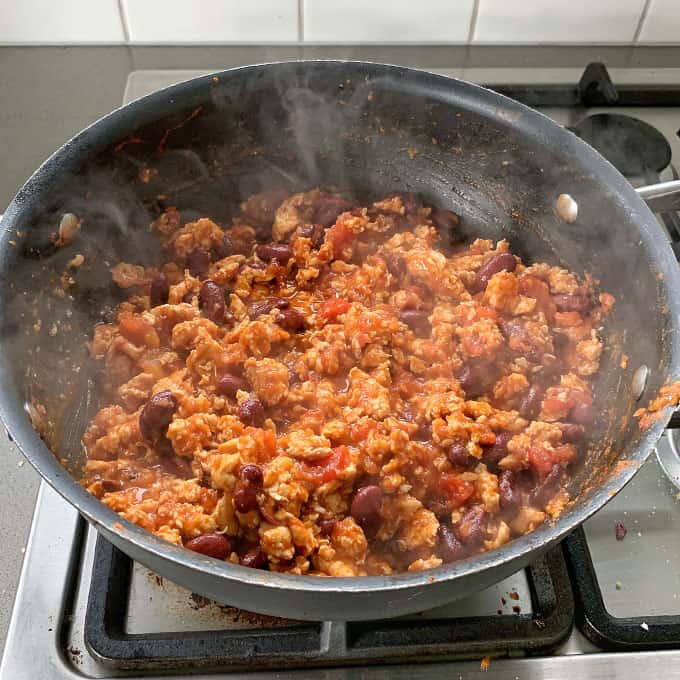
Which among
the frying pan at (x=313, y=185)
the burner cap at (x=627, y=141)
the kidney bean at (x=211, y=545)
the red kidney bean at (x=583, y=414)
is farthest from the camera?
the burner cap at (x=627, y=141)

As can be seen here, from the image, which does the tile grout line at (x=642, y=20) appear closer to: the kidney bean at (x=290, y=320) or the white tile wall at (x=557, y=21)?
the white tile wall at (x=557, y=21)

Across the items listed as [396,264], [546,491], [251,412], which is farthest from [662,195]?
[251,412]

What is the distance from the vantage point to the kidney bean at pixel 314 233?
224cm

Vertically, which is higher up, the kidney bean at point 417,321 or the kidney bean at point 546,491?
the kidney bean at point 417,321

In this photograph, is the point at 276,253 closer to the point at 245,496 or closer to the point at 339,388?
the point at 339,388

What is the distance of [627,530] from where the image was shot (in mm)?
1813

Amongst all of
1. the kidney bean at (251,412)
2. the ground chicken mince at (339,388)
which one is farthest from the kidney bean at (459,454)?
the kidney bean at (251,412)

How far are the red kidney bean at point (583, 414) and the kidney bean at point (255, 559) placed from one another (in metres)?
0.85

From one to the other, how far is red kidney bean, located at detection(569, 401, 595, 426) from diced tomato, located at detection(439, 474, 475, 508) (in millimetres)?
331

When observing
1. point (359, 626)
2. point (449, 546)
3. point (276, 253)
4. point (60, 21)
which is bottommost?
point (359, 626)

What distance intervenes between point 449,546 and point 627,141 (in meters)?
1.61

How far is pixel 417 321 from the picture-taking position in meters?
2.05

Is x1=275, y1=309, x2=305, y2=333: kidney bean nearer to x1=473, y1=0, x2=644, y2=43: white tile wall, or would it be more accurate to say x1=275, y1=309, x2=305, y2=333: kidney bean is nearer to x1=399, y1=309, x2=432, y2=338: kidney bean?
x1=399, y1=309, x2=432, y2=338: kidney bean

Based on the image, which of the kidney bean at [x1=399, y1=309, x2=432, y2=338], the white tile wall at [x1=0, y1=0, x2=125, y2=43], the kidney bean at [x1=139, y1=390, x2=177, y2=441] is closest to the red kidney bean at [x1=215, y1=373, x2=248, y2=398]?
the kidney bean at [x1=139, y1=390, x2=177, y2=441]
